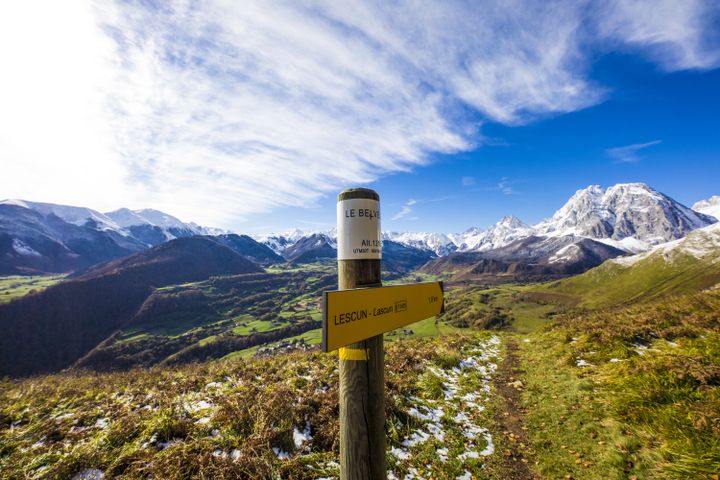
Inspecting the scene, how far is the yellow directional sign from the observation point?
9.46ft

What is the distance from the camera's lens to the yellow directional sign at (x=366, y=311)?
2.88 metres

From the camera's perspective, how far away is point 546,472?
21.6 ft

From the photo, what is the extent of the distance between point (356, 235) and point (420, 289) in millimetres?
1515

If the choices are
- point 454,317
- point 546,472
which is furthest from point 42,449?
point 454,317

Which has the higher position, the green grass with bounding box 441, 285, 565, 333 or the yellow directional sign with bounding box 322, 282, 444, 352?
the yellow directional sign with bounding box 322, 282, 444, 352

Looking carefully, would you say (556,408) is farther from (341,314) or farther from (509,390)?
(341,314)

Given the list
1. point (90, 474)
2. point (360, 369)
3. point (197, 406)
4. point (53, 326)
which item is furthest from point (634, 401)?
point (53, 326)

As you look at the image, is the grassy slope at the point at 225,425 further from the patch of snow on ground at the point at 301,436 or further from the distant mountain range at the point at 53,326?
the distant mountain range at the point at 53,326

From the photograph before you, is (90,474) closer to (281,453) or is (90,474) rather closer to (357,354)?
(281,453)

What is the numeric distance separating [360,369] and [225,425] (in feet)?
17.8

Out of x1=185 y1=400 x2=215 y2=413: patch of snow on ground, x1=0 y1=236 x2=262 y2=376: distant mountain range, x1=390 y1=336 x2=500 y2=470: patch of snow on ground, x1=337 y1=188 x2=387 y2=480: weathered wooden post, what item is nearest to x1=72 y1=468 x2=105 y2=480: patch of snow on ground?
x1=185 y1=400 x2=215 y2=413: patch of snow on ground

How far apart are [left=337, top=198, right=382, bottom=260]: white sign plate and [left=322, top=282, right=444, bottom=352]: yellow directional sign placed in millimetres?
470

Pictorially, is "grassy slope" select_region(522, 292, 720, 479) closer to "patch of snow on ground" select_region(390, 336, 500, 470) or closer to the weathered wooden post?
"patch of snow on ground" select_region(390, 336, 500, 470)

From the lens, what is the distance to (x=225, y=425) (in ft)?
22.4
